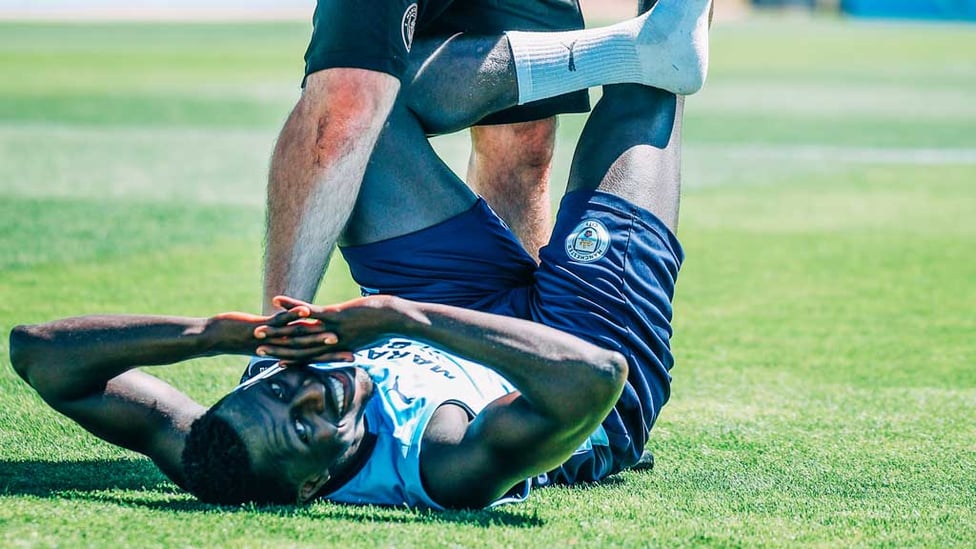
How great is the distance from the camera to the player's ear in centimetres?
313

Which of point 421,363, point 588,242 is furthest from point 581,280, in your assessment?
point 421,363

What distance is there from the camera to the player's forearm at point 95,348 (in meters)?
3.07

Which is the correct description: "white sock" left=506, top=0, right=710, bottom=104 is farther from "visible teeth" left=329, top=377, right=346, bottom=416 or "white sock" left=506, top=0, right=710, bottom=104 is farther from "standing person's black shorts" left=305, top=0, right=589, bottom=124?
"visible teeth" left=329, top=377, right=346, bottom=416

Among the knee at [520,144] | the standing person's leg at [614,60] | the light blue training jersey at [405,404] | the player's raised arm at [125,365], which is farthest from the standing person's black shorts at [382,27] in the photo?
the player's raised arm at [125,365]

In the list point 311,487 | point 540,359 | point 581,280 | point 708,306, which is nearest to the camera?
point 540,359

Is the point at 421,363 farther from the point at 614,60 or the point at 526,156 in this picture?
the point at 526,156

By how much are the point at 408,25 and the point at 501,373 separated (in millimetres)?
1199

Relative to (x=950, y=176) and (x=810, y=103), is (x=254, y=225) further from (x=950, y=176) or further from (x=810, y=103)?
(x=810, y=103)

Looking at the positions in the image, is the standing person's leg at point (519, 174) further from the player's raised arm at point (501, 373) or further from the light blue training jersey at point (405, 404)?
the player's raised arm at point (501, 373)

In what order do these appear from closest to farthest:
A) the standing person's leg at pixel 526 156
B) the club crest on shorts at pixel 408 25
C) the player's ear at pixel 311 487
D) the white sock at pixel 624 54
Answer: the player's ear at pixel 311 487, the club crest on shorts at pixel 408 25, the white sock at pixel 624 54, the standing person's leg at pixel 526 156

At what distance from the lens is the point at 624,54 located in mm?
3951

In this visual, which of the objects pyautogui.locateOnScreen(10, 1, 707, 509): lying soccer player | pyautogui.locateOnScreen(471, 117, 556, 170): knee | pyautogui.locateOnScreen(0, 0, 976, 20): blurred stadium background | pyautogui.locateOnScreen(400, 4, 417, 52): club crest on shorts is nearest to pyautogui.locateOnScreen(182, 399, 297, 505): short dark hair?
pyautogui.locateOnScreen(10, 1, 707, 509): lying soccer player

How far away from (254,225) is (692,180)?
323cm

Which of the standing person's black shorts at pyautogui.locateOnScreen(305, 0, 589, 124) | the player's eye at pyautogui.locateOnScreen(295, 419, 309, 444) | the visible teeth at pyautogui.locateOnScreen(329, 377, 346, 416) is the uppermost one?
the standing person's black shorts at pyautogui.locateOnScreen(305, 0, 589, 124)
